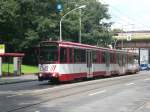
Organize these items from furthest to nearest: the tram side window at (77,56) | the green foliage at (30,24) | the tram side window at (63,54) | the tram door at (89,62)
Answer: the green foliage at (30,24) < the tram door at (89,62) < the tram side window at (77,56) < the tram side window at (63,54)

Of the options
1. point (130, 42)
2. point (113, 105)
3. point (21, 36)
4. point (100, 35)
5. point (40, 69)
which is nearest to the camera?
point (113, 105)

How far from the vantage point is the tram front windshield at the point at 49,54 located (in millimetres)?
35156

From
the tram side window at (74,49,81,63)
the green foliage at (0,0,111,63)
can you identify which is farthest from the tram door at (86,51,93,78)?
the green foliage at (0,0,111,63)

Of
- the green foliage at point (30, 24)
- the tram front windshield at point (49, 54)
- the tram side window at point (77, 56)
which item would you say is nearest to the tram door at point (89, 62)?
the tram side window at point (77, 56)

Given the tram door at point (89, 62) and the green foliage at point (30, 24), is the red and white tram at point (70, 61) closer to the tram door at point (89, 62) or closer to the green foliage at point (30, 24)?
the tram door at point (89, 62)

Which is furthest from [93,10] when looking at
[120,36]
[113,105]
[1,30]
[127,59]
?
[113,105]

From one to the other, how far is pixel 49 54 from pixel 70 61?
70.0 inches

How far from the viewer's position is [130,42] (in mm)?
115500

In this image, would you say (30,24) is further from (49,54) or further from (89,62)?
(49,54)

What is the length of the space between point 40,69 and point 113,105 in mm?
16932

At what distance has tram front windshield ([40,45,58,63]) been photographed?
3516cm

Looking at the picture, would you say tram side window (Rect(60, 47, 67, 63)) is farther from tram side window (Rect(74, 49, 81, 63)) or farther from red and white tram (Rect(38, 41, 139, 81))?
tram side window (Rect(74, 49, 81, 63))

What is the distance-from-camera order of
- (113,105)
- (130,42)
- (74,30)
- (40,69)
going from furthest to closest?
(130,42), (74,30), (40,69), (113,105)

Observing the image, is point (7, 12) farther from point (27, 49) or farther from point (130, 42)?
point (130, 42)
